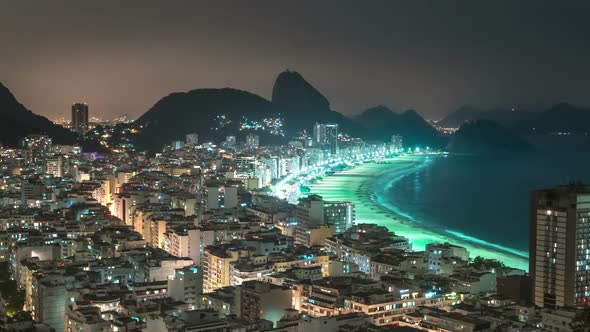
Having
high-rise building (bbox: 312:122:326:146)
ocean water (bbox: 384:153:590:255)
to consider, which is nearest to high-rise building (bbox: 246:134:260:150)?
high-rise building (bbox: 312:122:326:146)

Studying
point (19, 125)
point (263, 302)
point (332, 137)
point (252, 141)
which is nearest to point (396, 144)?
point (332, 137)

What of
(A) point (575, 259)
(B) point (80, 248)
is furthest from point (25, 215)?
(A) point (575, 259)

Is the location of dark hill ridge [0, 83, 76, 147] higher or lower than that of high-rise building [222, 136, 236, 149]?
higher

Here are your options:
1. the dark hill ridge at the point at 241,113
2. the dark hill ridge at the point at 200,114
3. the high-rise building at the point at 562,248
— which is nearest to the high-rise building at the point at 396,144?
the dark hill ridge at the point at 241,113

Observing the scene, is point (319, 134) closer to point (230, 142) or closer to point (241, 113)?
point (241, 113)

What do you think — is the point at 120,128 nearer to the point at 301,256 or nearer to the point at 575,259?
the point at 301,256

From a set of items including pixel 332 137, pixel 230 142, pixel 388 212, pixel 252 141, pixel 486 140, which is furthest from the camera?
pixel 486 140

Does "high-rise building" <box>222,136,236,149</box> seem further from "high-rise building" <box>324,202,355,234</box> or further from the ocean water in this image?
"high-rise building" <box>324,202,355,234</box>
